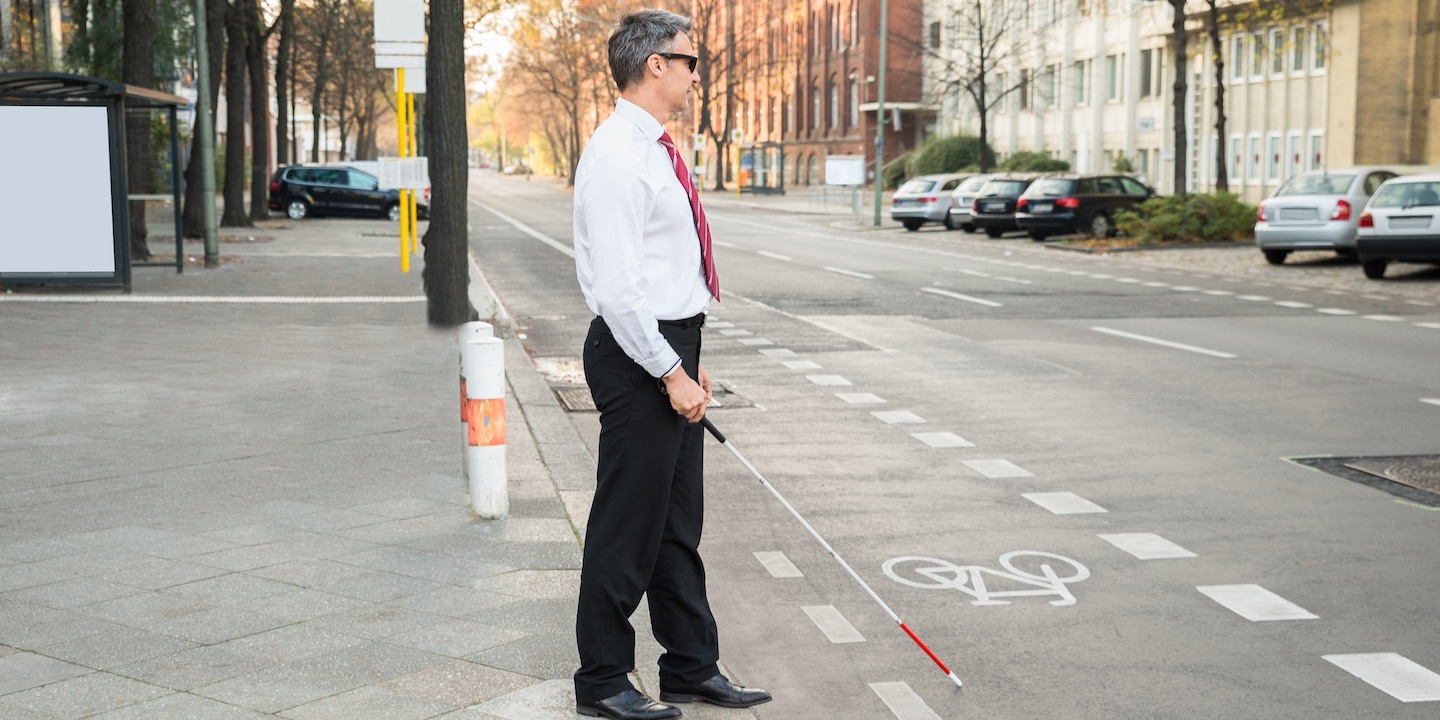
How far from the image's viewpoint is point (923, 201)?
129 feet

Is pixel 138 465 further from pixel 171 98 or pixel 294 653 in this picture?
pixel 171 98

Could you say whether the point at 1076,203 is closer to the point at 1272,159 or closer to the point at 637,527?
the point at 1272,159

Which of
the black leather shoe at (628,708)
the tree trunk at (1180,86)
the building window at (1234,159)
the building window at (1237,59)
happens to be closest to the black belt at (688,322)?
the black leather shoe at (628,708)

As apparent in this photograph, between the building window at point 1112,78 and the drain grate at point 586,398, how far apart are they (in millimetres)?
44126

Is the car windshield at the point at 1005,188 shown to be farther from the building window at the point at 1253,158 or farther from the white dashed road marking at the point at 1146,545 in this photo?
the white dashed road marking at the point at 1146,545

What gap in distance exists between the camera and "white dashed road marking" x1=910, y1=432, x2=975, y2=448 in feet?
29.9

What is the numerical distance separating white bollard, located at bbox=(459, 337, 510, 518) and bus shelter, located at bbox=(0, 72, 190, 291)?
11.8 m

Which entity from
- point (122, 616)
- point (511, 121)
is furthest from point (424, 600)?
point (511, 121)

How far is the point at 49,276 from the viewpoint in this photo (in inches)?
675

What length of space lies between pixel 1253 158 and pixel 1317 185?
2013 cm

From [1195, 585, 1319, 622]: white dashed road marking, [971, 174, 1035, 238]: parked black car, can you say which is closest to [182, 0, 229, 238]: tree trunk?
[971, 174, 1035, 238]: parked black car

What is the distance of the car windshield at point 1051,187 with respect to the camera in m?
33.0

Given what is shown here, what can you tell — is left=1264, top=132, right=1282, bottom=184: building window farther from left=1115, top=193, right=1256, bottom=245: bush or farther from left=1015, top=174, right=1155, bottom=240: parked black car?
left=1115, top=193, right=1256, bottom=245: bush

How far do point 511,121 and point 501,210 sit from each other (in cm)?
9246
